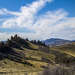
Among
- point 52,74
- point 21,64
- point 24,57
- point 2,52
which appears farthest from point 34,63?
point 52,74

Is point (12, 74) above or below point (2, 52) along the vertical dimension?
below

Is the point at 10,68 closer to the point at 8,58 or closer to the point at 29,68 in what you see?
the point at 29,68

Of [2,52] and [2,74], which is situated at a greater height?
[2,52]

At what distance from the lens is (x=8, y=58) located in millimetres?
182000

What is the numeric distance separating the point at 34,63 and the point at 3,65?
2876 centimetres

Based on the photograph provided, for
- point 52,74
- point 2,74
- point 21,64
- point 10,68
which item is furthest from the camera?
point 21,64

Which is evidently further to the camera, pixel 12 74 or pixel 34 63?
pixel 34 63

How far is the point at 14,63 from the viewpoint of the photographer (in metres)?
168

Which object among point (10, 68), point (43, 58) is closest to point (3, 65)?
point (10, 68)

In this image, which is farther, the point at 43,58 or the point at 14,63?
the point at 43,58

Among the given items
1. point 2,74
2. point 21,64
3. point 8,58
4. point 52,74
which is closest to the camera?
point 52,74

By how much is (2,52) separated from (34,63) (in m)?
43.6

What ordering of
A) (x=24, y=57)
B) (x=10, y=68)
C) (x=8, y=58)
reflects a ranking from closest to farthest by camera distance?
(x=10, y=68), (x=8, y=58), (x=24, y=57)

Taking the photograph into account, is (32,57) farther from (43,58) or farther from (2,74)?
(2,74)
